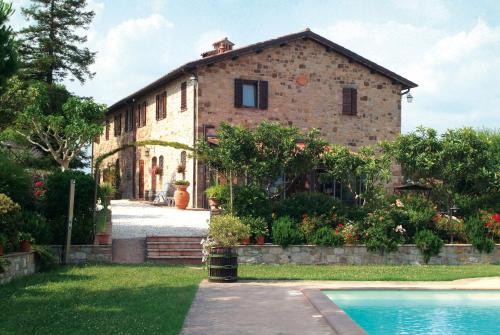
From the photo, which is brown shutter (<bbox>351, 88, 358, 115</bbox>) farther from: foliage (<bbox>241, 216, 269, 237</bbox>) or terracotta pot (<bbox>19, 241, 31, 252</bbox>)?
terracotta pot (<bbox>19, 241, 31, 252</bbox>)

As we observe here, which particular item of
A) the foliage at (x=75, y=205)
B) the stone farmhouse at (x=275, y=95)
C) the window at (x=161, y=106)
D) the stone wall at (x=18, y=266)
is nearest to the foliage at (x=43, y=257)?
the stone wall at (x=18, y=266)

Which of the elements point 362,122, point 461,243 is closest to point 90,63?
point 362,122

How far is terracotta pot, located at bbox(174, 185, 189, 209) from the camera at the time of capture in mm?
23719

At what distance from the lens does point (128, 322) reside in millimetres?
8125

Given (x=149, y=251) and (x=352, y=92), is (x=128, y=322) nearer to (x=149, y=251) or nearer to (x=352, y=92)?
(x=149, y=251)

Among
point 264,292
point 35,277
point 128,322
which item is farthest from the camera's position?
point 35,277

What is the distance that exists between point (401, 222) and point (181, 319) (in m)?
10.0

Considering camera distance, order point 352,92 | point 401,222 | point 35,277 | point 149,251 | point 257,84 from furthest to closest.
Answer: point 352,92 → point 257,84 → point 401,222 → point 149,251 → point 35,277

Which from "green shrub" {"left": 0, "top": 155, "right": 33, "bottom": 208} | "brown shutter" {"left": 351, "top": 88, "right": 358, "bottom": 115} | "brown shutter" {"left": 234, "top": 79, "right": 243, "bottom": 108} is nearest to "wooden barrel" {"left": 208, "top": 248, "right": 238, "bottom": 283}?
"green shrub" {"left": 0, "top": 155, "right": 33, "bottom": 208}

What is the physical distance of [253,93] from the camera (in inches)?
966

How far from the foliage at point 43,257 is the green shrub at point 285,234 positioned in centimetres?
554

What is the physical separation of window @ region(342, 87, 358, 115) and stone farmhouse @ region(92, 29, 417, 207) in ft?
0.14

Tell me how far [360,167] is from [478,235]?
3.69m

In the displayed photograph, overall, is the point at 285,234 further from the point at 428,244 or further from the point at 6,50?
the point at 6,50
